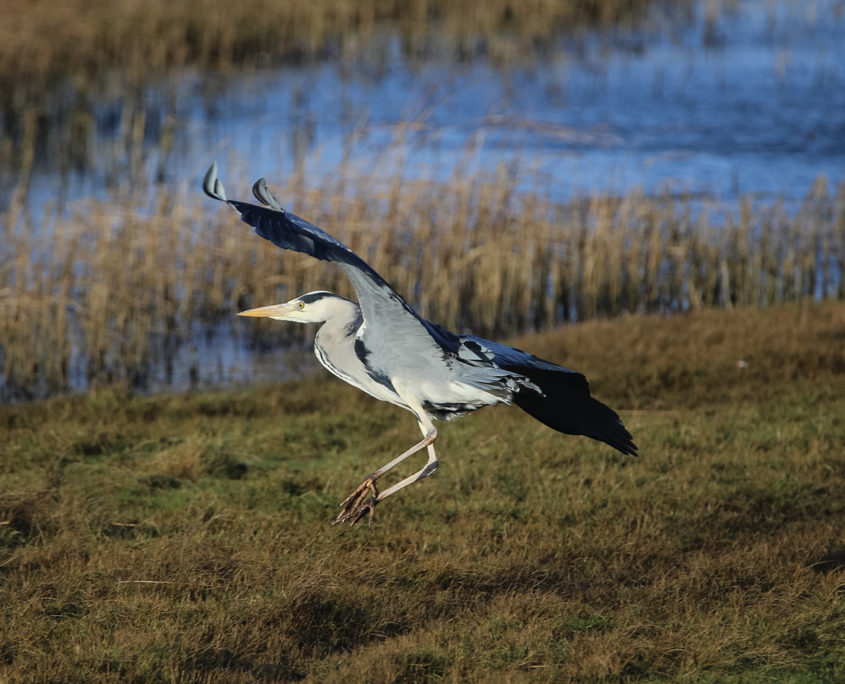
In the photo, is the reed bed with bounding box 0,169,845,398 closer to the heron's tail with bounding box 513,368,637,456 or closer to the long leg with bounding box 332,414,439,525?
the long leg with bounding box 332,414,439,525

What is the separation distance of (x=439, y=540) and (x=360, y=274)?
214 centimetres

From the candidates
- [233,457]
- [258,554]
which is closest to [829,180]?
[233,457]

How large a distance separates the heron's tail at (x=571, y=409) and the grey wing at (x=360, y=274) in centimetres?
44

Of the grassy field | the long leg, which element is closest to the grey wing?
the long leg

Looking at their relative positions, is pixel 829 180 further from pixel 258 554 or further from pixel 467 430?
pixel 258 554

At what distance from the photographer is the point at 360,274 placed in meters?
4.21

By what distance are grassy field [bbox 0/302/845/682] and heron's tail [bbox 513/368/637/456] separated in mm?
777

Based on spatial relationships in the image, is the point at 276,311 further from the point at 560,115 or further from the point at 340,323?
the point at 560,115

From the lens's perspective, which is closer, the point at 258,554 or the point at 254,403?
the point at 258,554

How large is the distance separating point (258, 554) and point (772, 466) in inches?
127

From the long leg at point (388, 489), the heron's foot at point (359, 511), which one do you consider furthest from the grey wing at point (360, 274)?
the heron's foot at point (359, 511)

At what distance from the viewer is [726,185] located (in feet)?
52.4

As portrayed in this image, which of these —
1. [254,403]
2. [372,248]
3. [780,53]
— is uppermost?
[780,53]

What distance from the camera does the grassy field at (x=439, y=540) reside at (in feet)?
15.0
